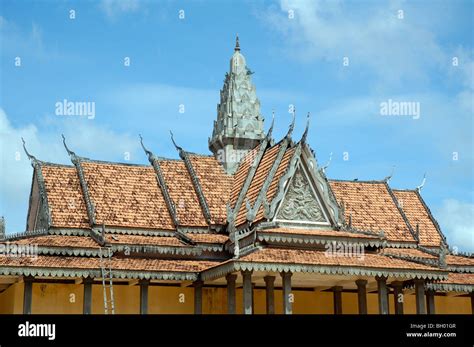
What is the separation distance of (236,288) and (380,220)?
24.1 ft

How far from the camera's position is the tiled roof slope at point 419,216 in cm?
3412

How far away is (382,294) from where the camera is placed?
90.0 ft

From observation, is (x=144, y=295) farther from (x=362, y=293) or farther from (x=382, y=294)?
(x=382, y=294)

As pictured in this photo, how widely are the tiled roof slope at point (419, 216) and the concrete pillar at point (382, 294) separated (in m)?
6.60

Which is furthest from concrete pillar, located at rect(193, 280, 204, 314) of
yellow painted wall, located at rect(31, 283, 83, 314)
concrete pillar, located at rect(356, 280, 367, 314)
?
concrete pillar, located at rect(356, 280, 367, 314)

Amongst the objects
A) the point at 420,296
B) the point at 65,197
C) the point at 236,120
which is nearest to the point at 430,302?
the point at 420,296

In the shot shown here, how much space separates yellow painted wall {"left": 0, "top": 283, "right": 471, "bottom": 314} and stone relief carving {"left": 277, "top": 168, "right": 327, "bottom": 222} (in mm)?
3257

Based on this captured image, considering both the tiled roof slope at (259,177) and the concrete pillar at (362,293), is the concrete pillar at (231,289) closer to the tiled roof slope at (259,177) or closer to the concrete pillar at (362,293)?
the tiled roof slope at (259,177)

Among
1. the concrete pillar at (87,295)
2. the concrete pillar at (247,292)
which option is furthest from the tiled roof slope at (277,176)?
the concrete pillar at (87,295)

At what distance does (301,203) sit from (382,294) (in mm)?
3917

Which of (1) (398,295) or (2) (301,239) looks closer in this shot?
(2) (301,239)

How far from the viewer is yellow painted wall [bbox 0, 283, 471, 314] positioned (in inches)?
1070

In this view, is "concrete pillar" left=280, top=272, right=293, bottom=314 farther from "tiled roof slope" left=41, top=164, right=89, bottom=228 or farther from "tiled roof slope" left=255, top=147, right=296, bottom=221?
"tiled roof slope" left=41, top=164, right=89, bottom=228
